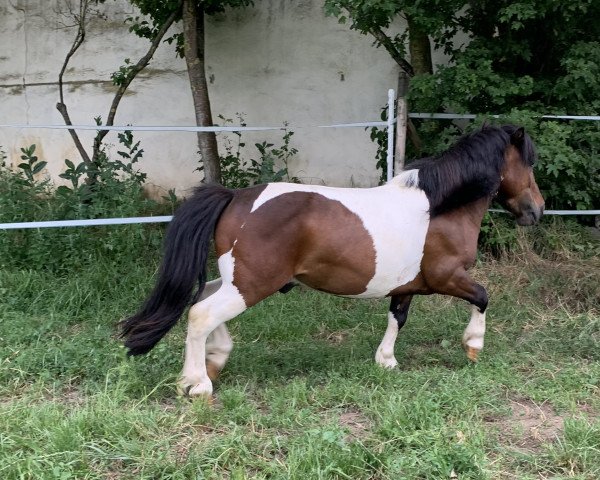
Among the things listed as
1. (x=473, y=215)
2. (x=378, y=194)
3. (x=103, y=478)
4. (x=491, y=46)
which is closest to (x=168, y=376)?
(x=103, y=478)

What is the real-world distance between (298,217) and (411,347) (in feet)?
5.03

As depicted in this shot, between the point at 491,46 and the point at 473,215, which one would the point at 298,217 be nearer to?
the point at 473,215

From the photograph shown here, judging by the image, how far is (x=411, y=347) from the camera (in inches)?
176

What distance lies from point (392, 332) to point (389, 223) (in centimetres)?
78

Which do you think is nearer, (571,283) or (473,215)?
(473,215)

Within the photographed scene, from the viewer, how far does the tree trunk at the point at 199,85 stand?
637cm

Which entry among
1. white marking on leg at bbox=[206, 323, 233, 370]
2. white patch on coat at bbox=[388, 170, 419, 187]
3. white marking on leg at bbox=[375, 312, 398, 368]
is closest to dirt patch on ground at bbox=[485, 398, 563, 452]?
white marking on leg at bbox=[375, 312, 398, 368]

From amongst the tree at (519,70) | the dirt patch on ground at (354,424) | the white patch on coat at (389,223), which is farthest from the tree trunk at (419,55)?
the dirt patch on ground at (354,424)

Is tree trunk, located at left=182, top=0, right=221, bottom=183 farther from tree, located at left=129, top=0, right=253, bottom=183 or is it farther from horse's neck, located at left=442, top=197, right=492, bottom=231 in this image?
horse's neck, located at left=442, top=197, right=492, bottom=231

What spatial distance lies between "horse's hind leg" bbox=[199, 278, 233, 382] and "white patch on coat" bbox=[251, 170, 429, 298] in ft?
2.07

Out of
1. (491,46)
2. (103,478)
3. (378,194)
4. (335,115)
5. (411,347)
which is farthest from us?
(335,115)

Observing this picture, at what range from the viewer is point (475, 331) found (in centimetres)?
398

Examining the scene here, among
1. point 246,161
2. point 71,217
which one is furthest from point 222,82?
point 71,217

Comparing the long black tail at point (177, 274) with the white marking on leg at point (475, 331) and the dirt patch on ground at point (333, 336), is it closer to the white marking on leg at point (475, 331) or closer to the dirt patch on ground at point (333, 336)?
the dirt patch on ground at point (333, 336)
